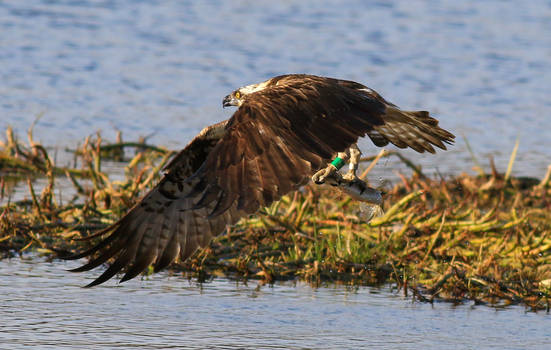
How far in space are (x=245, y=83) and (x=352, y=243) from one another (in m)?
6.41

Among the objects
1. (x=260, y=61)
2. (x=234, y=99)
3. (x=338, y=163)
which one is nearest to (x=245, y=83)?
(x=260, y=61)

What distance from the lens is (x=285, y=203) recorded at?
29.3 feet

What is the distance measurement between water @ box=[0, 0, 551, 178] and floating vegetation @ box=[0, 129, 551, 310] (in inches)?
108

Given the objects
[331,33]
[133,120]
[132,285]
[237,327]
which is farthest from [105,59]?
[237,327]

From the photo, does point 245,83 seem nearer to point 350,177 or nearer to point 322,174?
point 350,177

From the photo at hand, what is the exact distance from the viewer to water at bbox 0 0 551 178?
42.3ft

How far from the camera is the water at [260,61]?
12891 millimetres

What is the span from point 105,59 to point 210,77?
156 cm

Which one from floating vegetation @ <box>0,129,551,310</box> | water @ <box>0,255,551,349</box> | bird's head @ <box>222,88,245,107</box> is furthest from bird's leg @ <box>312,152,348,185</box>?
bird's head @ <box>222,88,245,107</box>

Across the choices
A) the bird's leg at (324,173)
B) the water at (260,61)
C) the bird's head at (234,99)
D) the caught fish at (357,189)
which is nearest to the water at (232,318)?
the caught fish at (357,189)

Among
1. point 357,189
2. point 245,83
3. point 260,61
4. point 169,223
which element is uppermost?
point 260,61

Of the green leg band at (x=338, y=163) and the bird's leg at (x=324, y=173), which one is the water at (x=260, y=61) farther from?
the bird's leg at (x=324, y=173)

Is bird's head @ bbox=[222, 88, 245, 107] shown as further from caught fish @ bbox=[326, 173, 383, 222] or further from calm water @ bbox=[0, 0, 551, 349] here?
caught fish @ bbox=[326, 173, 383, 222]

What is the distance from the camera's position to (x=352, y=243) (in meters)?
7.92
